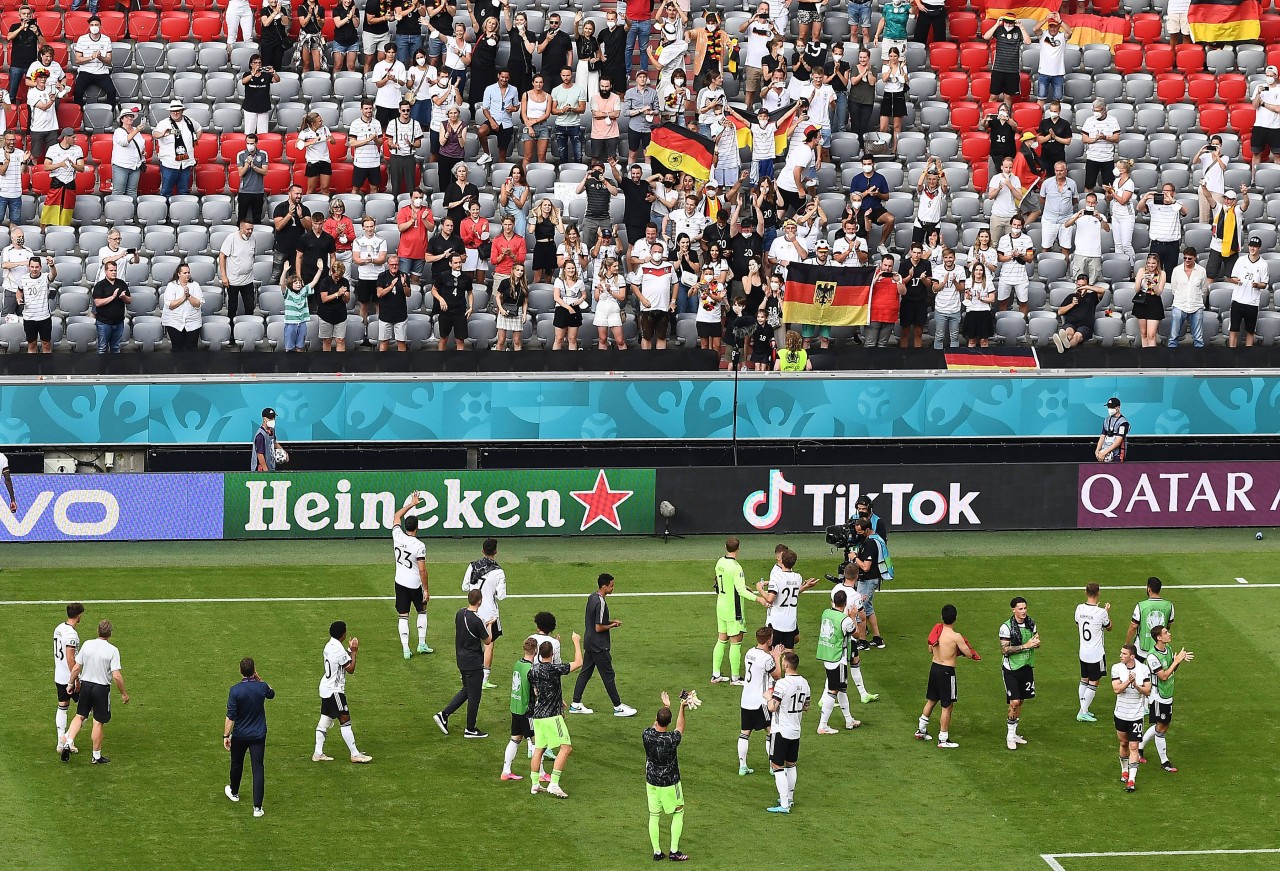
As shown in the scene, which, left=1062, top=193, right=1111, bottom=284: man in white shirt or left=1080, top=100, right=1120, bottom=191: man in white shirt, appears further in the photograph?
left=1080, top=100, right=1120, bottom=191: man in white shirt

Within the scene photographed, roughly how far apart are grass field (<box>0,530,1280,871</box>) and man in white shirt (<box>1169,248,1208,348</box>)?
5.33 m

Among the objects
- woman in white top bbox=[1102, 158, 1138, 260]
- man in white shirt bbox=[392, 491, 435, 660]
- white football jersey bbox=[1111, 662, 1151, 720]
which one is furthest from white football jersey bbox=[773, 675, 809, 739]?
woman in white top bbox=[1102, 158, 1138, 260]

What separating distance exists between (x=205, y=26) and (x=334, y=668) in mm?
21571

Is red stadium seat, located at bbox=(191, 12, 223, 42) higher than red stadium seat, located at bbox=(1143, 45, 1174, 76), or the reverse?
red stadium seat, located at bbox=(191, 12, 223, 42)

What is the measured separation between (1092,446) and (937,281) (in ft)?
14.1

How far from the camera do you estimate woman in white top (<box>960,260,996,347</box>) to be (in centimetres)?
3741

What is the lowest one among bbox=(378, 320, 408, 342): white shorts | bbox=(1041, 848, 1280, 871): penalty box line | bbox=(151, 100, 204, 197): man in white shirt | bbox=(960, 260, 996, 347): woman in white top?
bbox=(1041, 848, 1280, 871): penalty box line

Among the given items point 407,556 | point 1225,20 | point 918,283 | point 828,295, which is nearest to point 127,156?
point 828,295

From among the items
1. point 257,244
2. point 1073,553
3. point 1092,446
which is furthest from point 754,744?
point 257,244

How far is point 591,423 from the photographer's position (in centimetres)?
3472

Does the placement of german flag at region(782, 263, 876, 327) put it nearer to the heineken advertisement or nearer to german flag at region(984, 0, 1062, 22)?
the heineken advertisement

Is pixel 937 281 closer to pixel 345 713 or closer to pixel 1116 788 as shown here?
pixel 1116 788

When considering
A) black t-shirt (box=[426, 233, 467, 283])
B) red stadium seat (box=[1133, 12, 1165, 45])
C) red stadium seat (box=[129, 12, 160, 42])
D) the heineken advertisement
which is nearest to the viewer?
the heineken advertisement

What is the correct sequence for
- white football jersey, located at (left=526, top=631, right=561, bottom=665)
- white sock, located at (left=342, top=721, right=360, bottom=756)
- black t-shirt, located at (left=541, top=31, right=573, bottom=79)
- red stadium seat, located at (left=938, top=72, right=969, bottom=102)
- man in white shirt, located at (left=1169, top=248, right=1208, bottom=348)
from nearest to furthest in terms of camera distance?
white football jersey, located at (left=526, top=631, right=561, bottom=665)
white sock, located at (left=342, top=721, right=360, bottom=756)
man in white shirt, located at (left=1169, top=248, right=1208, bottom=348)
black t-shirt, located at (left=541, top=31, right=573, bottom=79)
red stadium seat, located at (left=938, top=72, right=969, bottom=102)
